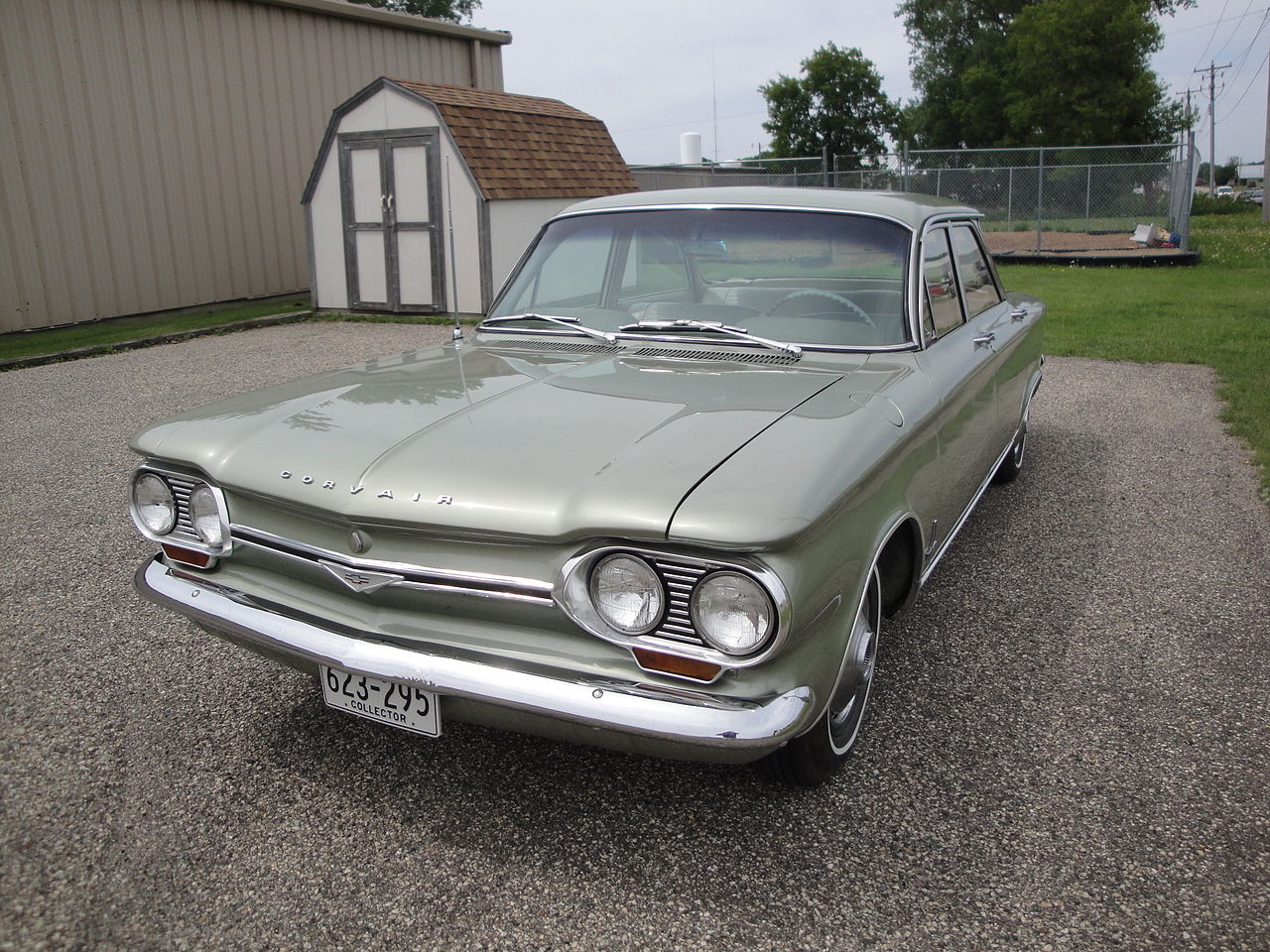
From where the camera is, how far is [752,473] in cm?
226

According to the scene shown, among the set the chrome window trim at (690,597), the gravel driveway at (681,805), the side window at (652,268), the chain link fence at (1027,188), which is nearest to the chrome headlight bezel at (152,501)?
the gravel driveway at (681,805)

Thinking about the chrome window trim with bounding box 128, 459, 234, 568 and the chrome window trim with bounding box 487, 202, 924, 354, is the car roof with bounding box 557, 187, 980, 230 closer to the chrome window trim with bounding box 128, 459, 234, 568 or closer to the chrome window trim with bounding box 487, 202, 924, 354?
the chrome window trim with bounding box 487, 202, 924, 354

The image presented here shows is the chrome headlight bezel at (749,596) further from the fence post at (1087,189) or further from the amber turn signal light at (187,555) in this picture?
the fence post at (1087,189)

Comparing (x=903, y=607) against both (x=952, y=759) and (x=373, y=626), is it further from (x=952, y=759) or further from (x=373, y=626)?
(x=373, y=626)

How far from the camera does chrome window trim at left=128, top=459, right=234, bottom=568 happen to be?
2.69 metres

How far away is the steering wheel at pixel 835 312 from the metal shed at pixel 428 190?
8.33 metres

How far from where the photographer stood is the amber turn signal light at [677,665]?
2131mm

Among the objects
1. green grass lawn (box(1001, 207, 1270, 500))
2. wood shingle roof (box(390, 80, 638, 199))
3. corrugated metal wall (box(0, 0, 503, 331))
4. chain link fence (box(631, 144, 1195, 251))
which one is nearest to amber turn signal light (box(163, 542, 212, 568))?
green grass lawn (box(1001, 207, 1270, 500))

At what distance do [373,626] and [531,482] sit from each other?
0.53 metres

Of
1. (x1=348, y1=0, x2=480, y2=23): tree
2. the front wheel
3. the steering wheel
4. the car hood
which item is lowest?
the front wheel

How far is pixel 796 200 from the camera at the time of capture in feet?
12.0

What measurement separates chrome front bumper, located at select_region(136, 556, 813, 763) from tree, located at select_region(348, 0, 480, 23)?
3525 cm

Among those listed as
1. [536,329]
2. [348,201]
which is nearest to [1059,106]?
[348,201]

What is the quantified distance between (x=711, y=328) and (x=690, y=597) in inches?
59.5
